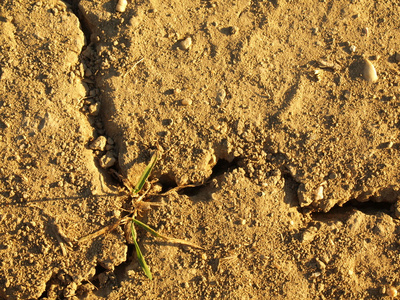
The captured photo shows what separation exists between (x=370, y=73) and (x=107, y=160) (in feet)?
5.37

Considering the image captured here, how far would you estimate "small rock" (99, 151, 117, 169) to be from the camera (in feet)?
7.29

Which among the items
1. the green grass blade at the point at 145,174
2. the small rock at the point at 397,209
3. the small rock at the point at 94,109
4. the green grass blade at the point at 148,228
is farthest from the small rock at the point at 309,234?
the small rock at the point at 94,109

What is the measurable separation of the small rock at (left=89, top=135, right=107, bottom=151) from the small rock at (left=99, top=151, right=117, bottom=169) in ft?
0.17

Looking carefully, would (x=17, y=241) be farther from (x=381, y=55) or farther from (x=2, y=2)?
(x=381, y=55)

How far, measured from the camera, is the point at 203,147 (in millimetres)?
2219

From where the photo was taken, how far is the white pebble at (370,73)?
2.30 metres

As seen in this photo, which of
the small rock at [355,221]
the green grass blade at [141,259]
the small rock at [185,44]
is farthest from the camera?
the small rock at [185,44]

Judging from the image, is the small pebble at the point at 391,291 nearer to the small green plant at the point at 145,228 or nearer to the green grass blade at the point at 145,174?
the small green plant at the point at 145,228

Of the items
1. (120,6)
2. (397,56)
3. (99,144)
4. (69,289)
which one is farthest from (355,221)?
(120,6)

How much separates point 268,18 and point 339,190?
43.9 inches

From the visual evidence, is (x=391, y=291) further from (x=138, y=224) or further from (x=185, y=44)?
(x=185, y=44)

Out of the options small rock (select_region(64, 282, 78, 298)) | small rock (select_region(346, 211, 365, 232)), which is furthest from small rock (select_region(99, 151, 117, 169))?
small rock (select_region(346, 211, 365, 232))

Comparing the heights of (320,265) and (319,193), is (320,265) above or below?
below

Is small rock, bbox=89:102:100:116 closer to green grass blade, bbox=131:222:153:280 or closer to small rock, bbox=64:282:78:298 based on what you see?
green grass blade, bbox=131:222:153:280
